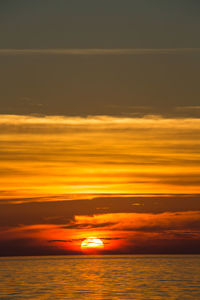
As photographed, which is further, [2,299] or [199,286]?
[199,286]

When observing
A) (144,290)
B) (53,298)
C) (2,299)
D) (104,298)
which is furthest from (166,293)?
(2,299)

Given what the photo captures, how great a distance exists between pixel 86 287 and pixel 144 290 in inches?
477

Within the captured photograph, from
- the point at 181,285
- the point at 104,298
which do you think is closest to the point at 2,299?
the point at 104,298

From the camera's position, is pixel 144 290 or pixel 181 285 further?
pixel 181 285

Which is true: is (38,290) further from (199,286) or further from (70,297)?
(199,286)

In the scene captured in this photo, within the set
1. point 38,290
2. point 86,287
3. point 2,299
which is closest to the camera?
point 2,299

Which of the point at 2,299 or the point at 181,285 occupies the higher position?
the point at 181,285

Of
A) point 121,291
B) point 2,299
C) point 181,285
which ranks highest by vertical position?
point 181,285

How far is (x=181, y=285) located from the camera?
110m

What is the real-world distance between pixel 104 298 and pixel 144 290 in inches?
555

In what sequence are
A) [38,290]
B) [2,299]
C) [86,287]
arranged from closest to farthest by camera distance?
[2,299] → [38,290] → [86,287]

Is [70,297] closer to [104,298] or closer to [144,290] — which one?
[104,298]

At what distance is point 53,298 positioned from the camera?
85750mm

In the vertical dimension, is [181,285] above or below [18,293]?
above
